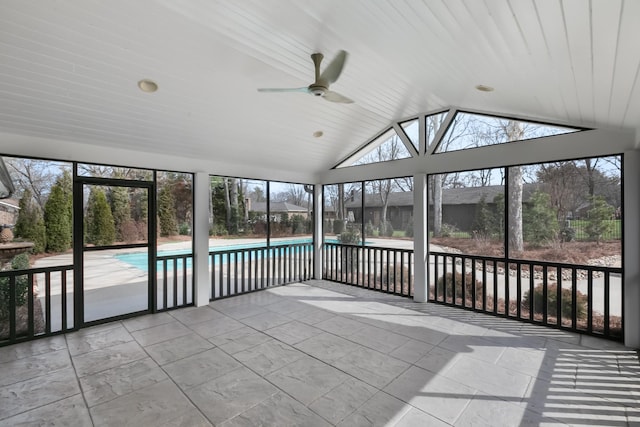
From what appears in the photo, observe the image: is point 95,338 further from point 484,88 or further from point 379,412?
point 484,88

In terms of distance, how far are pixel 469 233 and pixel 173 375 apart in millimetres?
4646

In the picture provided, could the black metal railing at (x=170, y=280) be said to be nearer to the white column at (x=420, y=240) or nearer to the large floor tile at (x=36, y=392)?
the large floor tile at (x=36, y=392)

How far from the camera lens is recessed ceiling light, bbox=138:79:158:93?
135 inches

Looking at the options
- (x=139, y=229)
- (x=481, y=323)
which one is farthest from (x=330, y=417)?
(x=139, y=229)

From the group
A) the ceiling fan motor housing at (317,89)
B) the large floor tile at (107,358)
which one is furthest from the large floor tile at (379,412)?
the ceiling fan motor housing at (317,89)

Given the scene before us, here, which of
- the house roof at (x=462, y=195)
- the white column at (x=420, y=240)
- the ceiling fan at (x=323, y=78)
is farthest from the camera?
the white column at (x=420, y=240)

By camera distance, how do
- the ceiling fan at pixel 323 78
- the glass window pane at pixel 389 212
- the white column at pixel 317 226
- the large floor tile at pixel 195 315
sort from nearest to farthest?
1. the ceiling fan at pixel 323 78
2. the large floor tile at pixel 195 315
3. the glass window pane at pixel 389 212
4. the white column at pixel 317 226

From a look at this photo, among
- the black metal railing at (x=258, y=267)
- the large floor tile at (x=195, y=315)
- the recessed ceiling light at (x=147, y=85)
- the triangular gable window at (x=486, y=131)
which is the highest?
the recessed ceiling light at (x=147, y=85)

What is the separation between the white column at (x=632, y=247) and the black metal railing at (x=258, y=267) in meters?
5.43

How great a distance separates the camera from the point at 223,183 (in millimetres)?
5887

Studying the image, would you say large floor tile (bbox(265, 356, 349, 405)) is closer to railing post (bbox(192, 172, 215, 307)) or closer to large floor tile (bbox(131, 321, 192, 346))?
large floor tile (bbox(131, 321, 192, 346))

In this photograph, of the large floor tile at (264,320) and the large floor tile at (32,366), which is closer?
the large floor tile at (32,366)

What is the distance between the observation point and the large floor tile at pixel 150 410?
2.36m

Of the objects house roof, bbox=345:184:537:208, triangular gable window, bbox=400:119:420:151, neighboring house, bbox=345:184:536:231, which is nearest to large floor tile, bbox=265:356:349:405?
neighboring house, bbox=345:184:536:231
